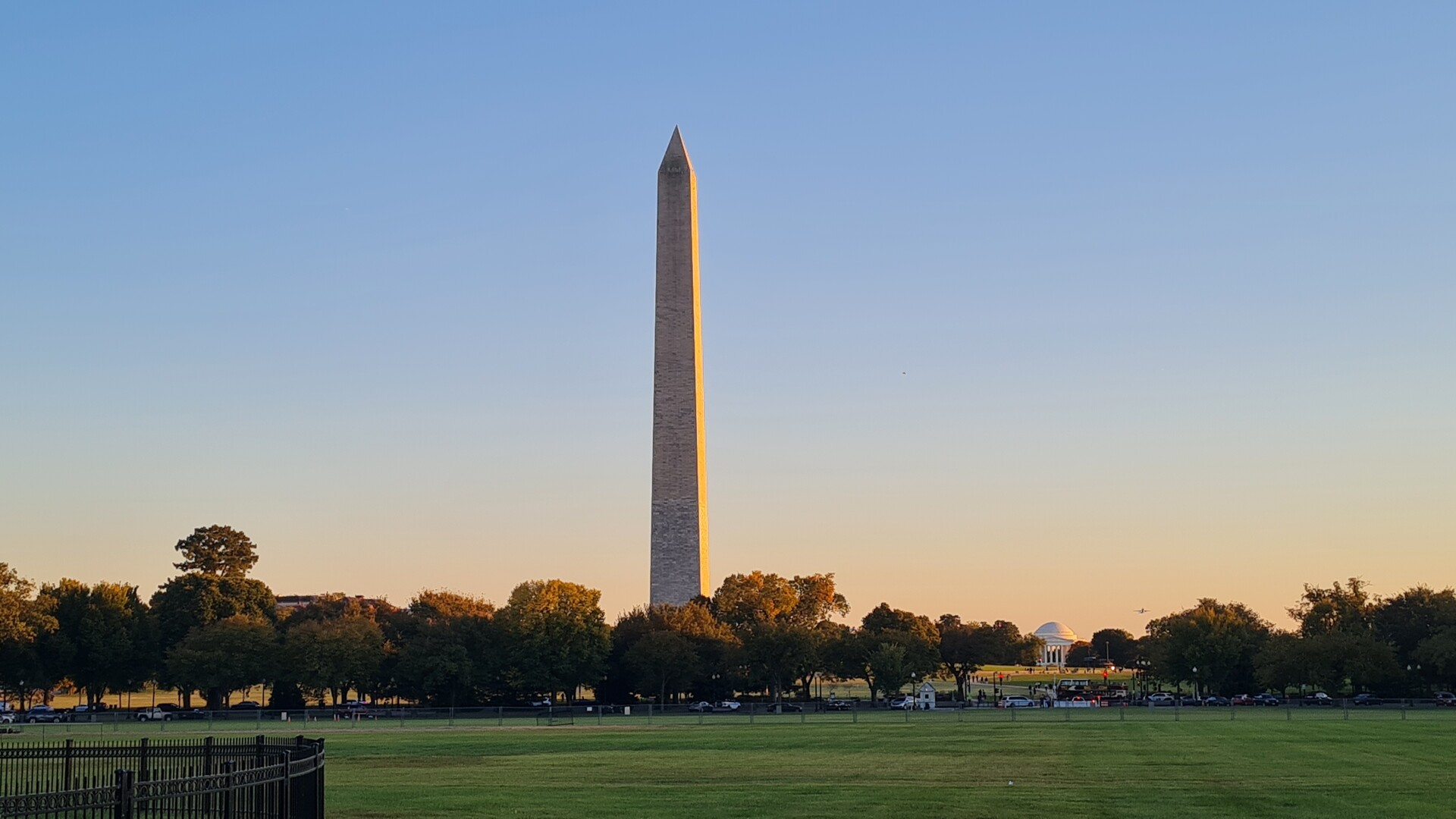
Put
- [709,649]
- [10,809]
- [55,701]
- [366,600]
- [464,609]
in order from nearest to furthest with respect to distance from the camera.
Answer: [10,809], [709,649], [464,609], [55,701], [366,600]

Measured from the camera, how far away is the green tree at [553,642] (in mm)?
104312

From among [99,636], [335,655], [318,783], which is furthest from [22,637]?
[318,783]

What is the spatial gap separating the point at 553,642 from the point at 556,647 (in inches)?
18.7

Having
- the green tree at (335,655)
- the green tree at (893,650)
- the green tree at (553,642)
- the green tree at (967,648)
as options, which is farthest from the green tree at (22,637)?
the green tree at (967,648)

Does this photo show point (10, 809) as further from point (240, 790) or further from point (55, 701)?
point (55, 701)

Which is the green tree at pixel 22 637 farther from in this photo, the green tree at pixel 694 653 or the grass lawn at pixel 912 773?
the grass lawn at pixel 912 773

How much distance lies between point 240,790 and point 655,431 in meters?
85.1

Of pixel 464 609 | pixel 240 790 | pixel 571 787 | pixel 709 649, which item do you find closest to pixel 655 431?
pixel 709 649

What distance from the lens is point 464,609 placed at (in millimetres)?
121062

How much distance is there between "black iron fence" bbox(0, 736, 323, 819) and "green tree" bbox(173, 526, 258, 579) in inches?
4233

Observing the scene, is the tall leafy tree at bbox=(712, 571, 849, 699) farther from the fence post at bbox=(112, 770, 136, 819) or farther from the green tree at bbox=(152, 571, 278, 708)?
the fence post at bbox=(112, 770, 136, 819)

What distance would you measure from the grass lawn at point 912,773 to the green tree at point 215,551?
70432 mm

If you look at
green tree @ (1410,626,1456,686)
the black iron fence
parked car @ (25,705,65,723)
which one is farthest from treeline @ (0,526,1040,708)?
the black iron fence

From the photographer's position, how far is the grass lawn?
27625 mm
